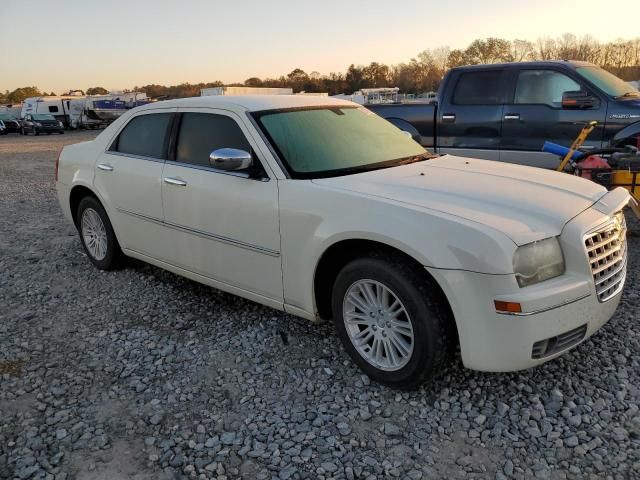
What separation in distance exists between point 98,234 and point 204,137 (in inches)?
76.5

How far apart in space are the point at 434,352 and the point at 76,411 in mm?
2004

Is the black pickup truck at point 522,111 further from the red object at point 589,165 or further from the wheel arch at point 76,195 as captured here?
the wheel arch at point 76,195

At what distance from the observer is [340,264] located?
342 centimetres

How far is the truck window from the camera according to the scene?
742cm

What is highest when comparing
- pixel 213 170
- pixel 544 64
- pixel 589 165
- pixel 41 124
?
pixel 544 64

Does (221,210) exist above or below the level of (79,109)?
below

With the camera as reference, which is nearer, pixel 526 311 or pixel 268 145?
pixel 526 311

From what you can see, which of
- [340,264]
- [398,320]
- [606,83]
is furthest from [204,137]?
[606,83]

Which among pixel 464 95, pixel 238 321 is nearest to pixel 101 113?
pixel 464 95

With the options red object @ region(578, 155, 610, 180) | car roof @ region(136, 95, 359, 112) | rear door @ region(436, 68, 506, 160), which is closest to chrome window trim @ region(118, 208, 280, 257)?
car roof @ region(136, 95, 359, 112)

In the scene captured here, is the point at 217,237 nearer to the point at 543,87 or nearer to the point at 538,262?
the point at 538,262

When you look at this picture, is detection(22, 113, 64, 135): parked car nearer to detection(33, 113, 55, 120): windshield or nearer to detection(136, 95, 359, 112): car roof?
detection(33, 113, 55, 120): windshield

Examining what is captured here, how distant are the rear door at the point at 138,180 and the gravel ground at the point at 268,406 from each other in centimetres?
65

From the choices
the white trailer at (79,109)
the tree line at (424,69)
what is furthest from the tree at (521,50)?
the white trailer at (79,109)
